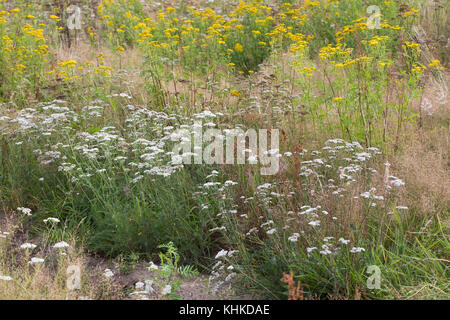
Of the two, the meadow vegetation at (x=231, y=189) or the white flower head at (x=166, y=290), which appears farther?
the meadow vegetation at (x=231, y=189)

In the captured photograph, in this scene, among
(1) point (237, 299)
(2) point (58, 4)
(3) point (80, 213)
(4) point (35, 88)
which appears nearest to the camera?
(1) point (237, 299)

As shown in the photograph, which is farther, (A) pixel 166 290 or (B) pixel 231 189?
(B) pixel 231 189

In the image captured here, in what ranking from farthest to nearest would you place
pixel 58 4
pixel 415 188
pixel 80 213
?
1. pixel 58 4
2. pixel 80 213
3. pixel 415 188

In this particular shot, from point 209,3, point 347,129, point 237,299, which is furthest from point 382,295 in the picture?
point 209,3

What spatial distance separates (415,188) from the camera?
433 cm

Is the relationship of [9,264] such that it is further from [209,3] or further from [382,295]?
[209,3]

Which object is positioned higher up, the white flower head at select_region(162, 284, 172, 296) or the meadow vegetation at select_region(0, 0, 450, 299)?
the meadow vegetation at select_region(0, 0, 450, 299)

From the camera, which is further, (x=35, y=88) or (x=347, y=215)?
(x=35, y=88)

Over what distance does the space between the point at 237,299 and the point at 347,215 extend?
39.1 inches

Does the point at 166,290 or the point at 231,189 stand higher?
the point at 231,189

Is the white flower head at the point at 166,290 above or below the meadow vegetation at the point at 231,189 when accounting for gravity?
below

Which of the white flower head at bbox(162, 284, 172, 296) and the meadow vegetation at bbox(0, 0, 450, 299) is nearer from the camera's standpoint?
the white flower head at bbox(162, 284, 172, 296)

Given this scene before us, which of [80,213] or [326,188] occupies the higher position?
[326,188]

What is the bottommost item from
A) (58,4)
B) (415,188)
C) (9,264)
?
(9,264)
